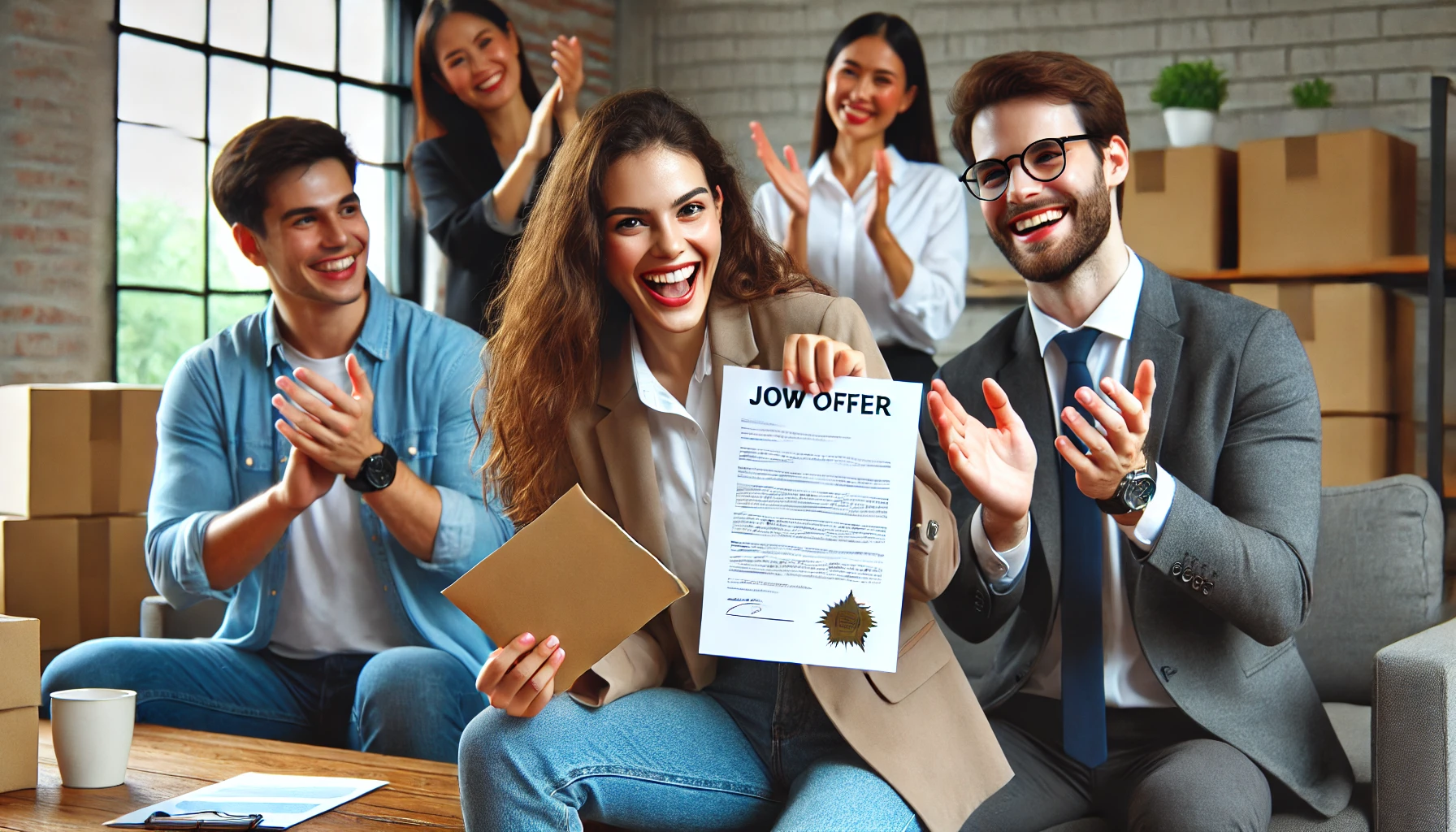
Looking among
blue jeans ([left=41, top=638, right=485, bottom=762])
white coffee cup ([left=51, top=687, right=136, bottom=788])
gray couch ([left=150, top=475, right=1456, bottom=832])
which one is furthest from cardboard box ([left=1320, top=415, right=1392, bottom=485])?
white coffee cup ([left=51, top=687, right=136, bottom=788])

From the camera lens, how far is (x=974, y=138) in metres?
2.00

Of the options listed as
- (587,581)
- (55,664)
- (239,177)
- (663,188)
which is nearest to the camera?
(587,581)

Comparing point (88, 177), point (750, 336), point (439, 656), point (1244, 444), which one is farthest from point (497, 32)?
point (1244, 444)

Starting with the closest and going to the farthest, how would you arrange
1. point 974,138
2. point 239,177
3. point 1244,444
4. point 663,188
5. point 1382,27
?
point 663,188 < point 1244,444 < point 974,138 < point 239,177 < point 1382,27

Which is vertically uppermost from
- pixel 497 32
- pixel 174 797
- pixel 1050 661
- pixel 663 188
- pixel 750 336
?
pixel 497 32

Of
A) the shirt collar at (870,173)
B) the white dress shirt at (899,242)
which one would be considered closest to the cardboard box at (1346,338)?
the white dress shirt at (899,242)

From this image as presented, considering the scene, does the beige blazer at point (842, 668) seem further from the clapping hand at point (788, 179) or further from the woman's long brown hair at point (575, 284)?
the clapping hand at point (788, 179)

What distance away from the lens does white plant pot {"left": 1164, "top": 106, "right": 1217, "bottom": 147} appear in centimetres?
439

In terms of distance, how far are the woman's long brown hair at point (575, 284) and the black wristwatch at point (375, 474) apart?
428 millimetres

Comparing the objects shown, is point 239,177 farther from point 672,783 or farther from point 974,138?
point 672,783

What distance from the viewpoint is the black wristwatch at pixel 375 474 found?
7.00ft

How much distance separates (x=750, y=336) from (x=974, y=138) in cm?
58

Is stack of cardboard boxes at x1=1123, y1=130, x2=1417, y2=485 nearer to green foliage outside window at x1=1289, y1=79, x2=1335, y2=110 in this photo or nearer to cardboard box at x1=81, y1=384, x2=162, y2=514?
green foliage outside window at x1=1289, y1=79, x2=1335, y2=110

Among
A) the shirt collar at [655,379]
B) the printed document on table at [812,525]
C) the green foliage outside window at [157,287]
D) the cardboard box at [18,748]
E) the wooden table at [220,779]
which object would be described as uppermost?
the green foliage outside window at [157,287]
